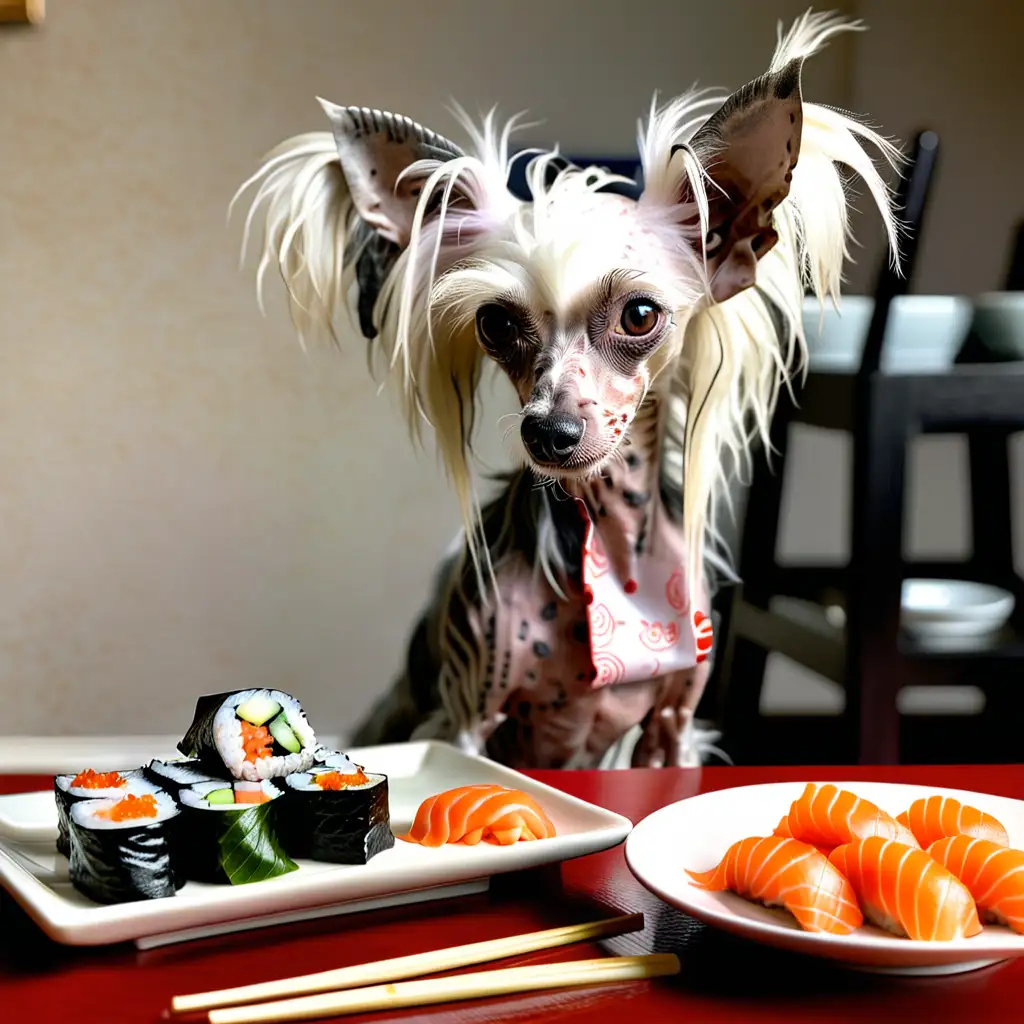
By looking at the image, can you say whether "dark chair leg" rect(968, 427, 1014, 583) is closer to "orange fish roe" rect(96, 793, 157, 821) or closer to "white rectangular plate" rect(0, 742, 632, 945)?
"white rectangular plate" rect(0, 742, 632, 945)

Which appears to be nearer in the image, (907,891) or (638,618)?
(907,891)

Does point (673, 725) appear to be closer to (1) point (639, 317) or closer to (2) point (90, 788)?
(1) point (639, 317)

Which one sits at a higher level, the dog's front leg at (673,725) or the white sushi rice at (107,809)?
the white sushi rice at (107,809)

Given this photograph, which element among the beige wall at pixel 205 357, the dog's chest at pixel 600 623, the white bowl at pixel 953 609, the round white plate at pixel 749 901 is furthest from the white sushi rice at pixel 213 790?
the beige wall at pixel 205 357

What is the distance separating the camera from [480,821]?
2.87 feet

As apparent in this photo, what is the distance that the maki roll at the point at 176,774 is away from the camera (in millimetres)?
824

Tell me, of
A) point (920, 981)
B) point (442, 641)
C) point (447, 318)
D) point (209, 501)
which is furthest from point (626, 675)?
point (209, 501)

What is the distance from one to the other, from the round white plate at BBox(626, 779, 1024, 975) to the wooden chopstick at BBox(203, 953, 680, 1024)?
0.04 meters

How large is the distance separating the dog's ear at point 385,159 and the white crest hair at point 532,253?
2 centimetres

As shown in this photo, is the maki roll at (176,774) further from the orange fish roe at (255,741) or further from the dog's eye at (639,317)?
the dog's eye at (639,317)

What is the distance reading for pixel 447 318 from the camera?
1283 millimetres

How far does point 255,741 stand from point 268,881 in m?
0.10

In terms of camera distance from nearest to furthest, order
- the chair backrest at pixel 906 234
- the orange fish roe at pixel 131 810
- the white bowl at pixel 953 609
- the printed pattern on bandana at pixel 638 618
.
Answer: the orange fish roe at pixel 131 810 < the printed pattern on bandana at pixel 638 618 < the chair backrest at pixel 906 234 < the white bowl at pixel 953 609

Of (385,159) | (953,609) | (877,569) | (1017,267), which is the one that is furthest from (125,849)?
(1017,267)
